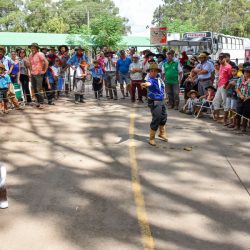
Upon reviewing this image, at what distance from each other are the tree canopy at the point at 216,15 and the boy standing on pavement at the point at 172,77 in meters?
47.9

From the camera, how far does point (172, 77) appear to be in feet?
42.9

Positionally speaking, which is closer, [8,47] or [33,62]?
[33,62]

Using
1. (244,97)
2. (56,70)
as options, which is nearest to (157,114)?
(244,97)

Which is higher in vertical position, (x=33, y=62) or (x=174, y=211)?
(x=33, y=62)

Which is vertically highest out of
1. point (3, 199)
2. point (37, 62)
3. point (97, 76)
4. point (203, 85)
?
point (37, 62)

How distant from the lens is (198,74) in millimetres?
12406

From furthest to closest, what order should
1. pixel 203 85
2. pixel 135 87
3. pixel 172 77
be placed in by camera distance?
pixel 135 87
pixel 172 77
pixel 203 85

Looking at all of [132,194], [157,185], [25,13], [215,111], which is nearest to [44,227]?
[132,194]

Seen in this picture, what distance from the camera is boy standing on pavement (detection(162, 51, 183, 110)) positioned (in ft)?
42.7

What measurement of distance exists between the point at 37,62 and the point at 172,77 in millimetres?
4149

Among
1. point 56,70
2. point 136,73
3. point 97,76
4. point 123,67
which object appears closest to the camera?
point 56,70

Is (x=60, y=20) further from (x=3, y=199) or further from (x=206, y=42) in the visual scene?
(x=3, y=199)

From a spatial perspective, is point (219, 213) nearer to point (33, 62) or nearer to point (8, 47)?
point (33, 62)

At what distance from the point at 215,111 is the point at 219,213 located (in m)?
6.44
